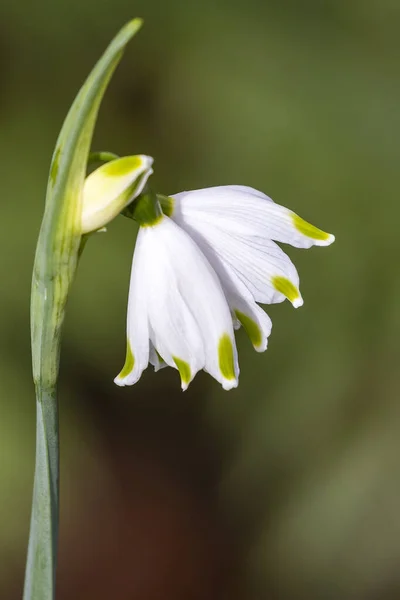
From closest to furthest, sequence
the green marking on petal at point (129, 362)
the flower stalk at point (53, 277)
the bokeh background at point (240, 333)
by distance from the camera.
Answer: the flower stalk at point (53, 277) < the green marking on petal at point (129, 362) < the bokeh background at point (240, 333)

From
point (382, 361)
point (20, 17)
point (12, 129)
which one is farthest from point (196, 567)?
point (20, 17)

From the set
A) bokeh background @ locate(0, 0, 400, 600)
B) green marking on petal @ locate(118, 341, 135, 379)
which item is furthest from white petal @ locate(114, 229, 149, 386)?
bokeh background @ locate(0, 0, 400, 600)

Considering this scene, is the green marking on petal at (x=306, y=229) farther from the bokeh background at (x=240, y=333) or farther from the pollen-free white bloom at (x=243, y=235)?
the bokeh background at (x=240, y=333)

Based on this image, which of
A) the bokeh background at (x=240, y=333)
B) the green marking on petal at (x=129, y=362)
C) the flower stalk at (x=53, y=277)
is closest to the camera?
the flower stalk at (x=53, y=277)

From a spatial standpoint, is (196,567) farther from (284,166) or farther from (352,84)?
(352,84)

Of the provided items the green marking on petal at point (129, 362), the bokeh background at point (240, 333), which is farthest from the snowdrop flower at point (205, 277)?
the bokeh background at point (240, 333)

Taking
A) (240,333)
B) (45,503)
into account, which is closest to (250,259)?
(45,503)

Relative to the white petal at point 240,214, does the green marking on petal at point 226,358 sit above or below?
below
